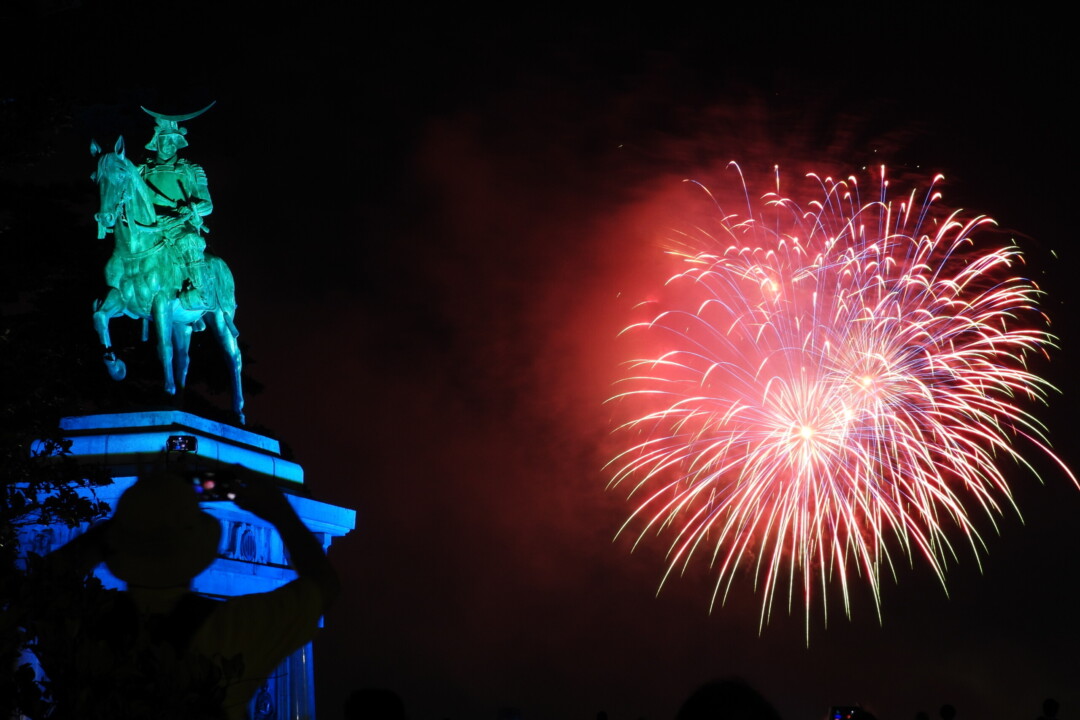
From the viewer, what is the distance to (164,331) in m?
20.8

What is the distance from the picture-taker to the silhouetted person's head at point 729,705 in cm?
404

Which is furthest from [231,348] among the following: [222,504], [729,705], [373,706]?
[729,705]

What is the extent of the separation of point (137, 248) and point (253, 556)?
196 inches

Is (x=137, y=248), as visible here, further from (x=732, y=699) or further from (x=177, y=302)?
(x=732, y=699)

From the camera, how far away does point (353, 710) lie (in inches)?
218

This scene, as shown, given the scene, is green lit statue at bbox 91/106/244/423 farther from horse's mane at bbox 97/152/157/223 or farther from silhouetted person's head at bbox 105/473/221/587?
silhouetted person's head at bbox 105/473/221/587

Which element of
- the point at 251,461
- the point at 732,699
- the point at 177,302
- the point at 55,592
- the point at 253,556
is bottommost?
the point at 732,699

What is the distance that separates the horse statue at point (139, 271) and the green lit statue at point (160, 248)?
0.5 inches

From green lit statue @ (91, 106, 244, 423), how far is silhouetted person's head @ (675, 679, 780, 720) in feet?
58.3

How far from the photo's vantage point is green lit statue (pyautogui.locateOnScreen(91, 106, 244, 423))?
20547mm

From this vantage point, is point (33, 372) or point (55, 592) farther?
point (33, 372)

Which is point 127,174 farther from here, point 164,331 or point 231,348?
point 231,348

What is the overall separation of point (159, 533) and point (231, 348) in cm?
1764

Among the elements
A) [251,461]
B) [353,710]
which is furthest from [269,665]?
[251,461]
